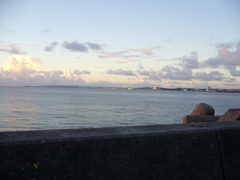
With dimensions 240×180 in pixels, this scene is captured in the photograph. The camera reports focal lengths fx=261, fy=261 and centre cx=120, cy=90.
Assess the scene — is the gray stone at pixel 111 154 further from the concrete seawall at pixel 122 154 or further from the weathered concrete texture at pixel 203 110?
the weathered concrete texture at pixel 203 110

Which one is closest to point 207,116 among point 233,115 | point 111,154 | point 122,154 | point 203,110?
point 203,110

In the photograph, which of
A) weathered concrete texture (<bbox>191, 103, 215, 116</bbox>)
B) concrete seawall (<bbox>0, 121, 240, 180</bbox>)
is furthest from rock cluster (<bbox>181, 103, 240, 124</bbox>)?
concrete seawall (<bbox>0, 121, 240, 180</bbox>)

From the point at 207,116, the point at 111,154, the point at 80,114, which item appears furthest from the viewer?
the point at 80,114

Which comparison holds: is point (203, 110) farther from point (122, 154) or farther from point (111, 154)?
point (111, 154)

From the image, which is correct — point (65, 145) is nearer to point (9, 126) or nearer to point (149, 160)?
point (149, 160)

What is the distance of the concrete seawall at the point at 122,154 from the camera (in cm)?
259

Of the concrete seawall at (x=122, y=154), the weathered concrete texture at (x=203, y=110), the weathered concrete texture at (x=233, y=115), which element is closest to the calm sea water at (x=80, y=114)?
the weathered concrete texture at (x=203, y=110)

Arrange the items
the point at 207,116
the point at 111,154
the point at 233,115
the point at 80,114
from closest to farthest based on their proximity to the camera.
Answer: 1. the point at 111,154
2. the point at 233,115
3. the point at 207,116
4. the point at 80,114

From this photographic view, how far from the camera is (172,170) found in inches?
126

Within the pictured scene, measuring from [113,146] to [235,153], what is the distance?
5.95 feet

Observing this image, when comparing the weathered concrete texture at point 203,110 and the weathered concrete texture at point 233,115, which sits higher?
the weathered concrete texture at point 233,115

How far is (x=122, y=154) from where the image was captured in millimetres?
2994

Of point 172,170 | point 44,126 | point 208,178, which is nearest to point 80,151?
point 172,170

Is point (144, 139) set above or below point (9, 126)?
above
